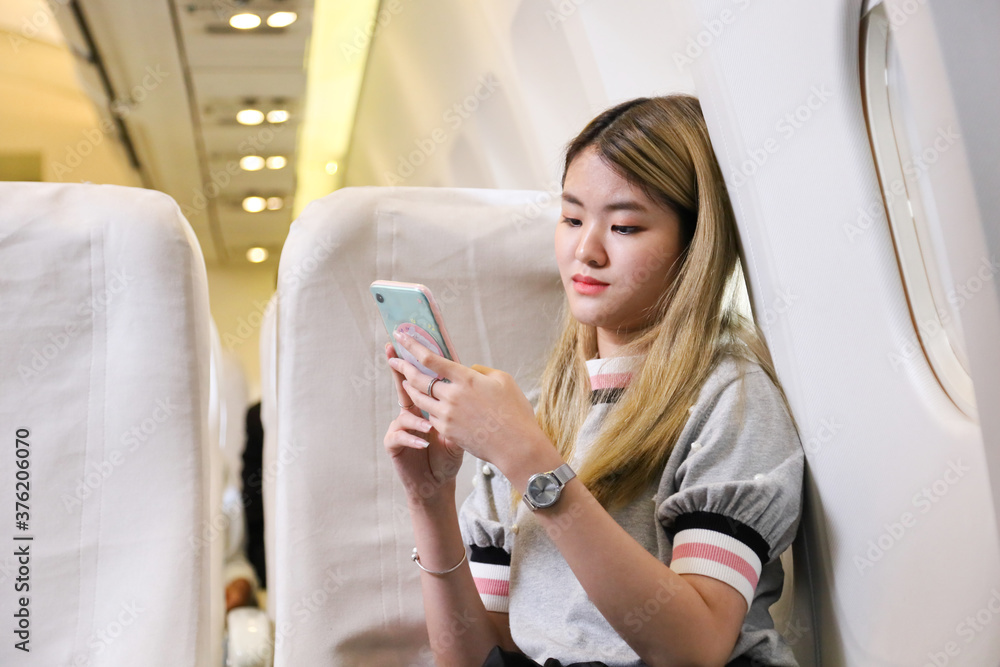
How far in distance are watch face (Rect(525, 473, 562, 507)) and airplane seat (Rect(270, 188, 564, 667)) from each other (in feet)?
1.58

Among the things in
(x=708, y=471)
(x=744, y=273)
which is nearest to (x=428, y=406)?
(x=708, y=471)

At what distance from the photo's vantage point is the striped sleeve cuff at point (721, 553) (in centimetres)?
98

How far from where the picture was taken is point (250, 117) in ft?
16.4

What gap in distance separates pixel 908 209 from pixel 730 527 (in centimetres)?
40

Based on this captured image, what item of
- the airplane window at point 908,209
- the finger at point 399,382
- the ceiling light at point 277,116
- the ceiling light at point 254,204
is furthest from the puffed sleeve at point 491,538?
the ceiling light at point 254,204

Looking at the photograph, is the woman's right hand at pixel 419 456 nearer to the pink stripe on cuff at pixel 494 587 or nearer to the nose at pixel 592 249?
the pink stripe on cuff at pixel 494 587

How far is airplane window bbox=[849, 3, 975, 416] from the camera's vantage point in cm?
96

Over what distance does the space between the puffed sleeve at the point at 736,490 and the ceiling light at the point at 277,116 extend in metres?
4.15

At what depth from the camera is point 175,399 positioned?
52.4 inches

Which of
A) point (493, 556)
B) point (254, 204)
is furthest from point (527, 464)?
point (254, 204)

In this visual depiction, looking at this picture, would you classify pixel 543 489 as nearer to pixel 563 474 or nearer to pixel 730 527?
pixel 563 474

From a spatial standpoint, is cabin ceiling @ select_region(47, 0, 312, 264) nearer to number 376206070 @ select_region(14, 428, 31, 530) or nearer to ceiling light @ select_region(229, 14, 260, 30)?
ceiling light @ select_region(229, 14, 260, 30)

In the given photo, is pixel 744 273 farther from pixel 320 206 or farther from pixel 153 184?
pixel 153 184

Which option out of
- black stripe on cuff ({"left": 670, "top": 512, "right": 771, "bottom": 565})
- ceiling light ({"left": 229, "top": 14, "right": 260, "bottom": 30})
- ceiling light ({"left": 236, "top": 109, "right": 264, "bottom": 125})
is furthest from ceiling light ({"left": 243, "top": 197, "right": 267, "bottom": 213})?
black stripe on cuff ({"left": 670, "top": 512, "right": 771, "bottom": 565})
